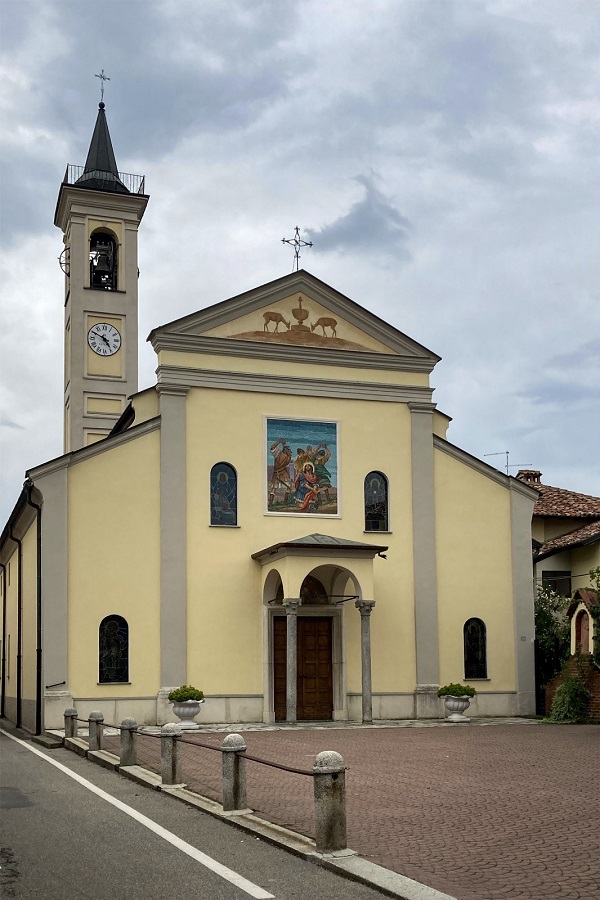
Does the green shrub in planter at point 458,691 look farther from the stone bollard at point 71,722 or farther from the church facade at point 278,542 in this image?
the stone bollard at point 71,722

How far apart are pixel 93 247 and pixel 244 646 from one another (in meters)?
19.9

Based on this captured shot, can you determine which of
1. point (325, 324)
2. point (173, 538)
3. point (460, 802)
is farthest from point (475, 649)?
point (460, 802)

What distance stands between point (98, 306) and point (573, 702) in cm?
2229

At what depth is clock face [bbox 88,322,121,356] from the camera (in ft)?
129

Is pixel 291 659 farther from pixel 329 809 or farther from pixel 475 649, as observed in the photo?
pixel 329 809

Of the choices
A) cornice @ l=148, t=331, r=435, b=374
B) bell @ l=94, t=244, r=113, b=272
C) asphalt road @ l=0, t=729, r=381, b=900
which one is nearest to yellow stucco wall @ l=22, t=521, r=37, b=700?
cornice @ l=148, t=331, r=435, b=374

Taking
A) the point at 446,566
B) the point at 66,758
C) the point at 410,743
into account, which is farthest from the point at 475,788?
the point at 446,566

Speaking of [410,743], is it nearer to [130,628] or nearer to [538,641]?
[130,628]

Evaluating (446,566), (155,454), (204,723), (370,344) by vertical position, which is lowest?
(204,723)

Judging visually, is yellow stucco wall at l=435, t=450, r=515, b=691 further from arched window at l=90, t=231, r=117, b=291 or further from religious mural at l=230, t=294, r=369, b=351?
arched window at l=90, t=231, r=117, b=291

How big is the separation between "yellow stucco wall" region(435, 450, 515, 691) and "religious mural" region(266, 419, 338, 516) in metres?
3.10

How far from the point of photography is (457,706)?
2667 centimetres

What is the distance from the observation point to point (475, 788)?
1330 cm

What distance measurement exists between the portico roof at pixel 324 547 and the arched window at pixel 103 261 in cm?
1722
